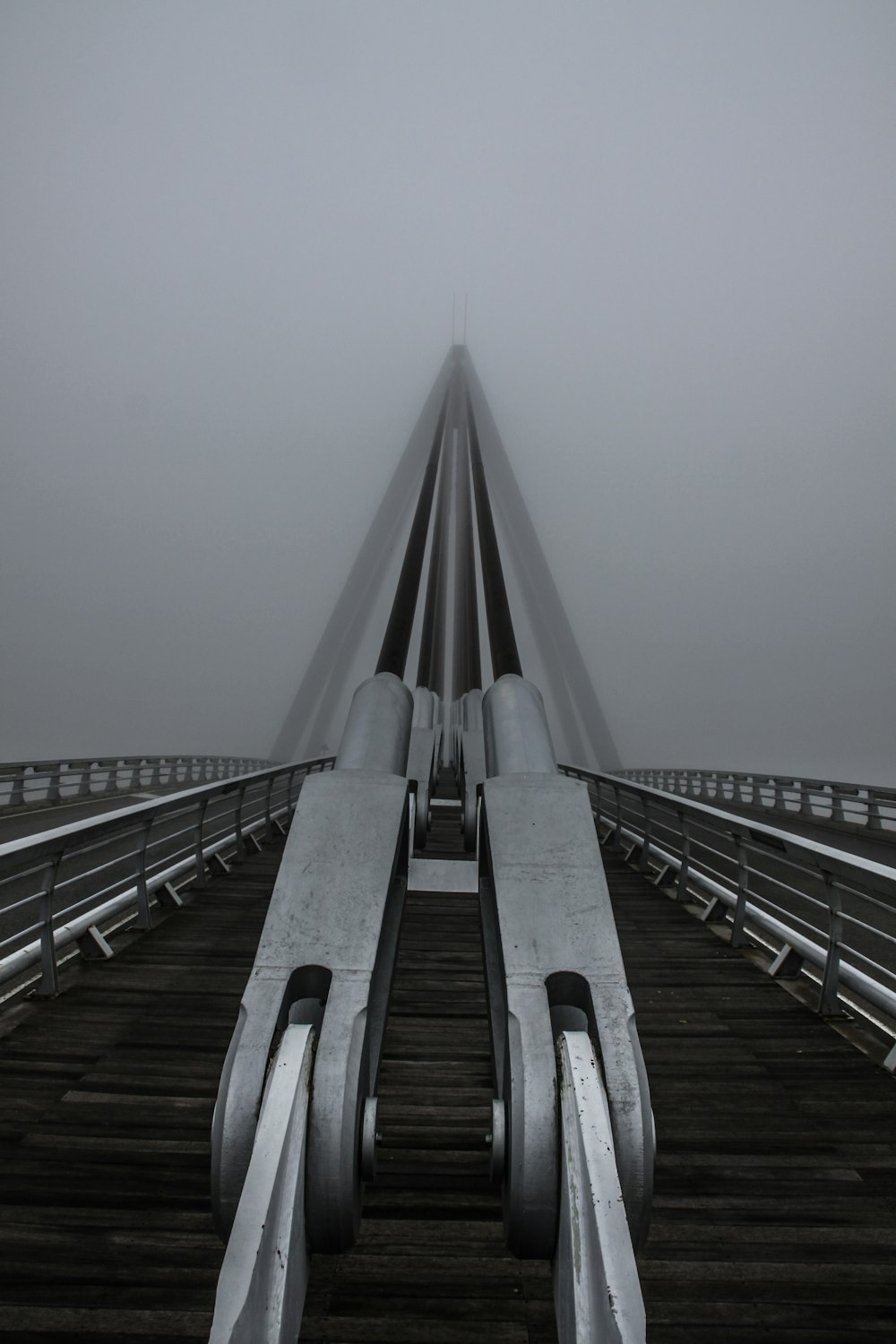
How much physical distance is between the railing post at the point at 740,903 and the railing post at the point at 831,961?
4.45ft

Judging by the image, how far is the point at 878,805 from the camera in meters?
14.1

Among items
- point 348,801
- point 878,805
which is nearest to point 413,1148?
point 348,801

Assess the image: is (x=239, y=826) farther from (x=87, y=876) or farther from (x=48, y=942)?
(x=48, y=942)

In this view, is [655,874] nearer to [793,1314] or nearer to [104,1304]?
[793,1314]

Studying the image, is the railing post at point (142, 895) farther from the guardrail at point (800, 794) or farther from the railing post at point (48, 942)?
the guardrail at point (800, 794)

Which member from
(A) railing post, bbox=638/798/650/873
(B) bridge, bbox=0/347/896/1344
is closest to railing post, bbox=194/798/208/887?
(B) bridge, bbox=0/347/896/1344

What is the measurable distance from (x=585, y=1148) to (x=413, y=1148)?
127 cm

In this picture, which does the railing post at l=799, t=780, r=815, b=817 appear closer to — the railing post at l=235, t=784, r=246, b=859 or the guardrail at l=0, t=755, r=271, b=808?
the railing post at l=235, t=784, r=246, b=859

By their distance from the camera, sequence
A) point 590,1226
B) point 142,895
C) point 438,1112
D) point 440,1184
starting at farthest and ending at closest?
point 142,895
point 438,1112
point 440,1184
point 590,1226

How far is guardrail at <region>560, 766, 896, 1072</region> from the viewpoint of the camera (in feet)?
14.5

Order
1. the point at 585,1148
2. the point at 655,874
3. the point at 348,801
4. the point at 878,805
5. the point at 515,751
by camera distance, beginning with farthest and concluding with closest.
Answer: the point at 878,805 < the point at 655,874 < the point at 515,751 < the point at 348,801 < the point at 585,1148

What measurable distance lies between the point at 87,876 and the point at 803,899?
6394mm

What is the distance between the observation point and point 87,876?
693cm

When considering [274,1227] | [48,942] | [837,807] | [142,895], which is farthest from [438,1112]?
[837,807]
